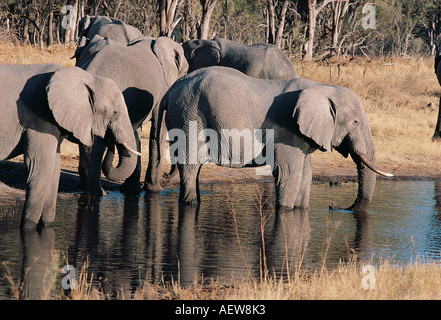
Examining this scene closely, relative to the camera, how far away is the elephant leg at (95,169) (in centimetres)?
1020

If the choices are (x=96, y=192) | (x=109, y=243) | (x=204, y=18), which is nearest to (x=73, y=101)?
(x=109, y=243)

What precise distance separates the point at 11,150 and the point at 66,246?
1167 mm

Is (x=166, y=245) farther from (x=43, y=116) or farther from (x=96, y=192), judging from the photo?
(x=96, y=192)

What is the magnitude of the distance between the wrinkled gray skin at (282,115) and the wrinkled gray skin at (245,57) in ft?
12.7

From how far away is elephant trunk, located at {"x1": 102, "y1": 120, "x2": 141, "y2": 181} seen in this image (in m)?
8.24

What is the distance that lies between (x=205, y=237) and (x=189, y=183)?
1.83 meters

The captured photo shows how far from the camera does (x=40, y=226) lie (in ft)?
26.8

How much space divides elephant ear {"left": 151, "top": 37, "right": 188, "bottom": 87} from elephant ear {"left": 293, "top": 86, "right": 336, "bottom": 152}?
2.97 metres
